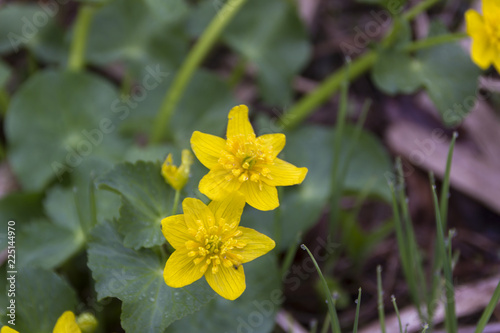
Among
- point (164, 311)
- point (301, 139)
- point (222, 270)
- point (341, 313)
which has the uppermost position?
point (222, 270)

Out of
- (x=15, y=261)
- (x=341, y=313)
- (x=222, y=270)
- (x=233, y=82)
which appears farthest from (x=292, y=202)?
(x=15, y=261)

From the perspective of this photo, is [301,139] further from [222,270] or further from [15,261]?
[15,261]

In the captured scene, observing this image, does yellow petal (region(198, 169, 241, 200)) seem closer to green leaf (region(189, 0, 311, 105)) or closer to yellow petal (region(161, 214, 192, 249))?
yellow petal (region(161, 214, 192, 249))

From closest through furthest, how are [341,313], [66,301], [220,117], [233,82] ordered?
[66,301] → [341,313] → [220,117] → [233,82]

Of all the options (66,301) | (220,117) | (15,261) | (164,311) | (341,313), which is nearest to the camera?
(164,311)

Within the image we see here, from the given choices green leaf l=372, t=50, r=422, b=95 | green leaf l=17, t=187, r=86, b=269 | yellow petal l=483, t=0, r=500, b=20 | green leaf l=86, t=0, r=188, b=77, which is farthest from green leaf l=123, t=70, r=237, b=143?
yellow petal l=483, t=0, r=500, b=20

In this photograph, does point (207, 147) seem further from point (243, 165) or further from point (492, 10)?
point (492, 10)
